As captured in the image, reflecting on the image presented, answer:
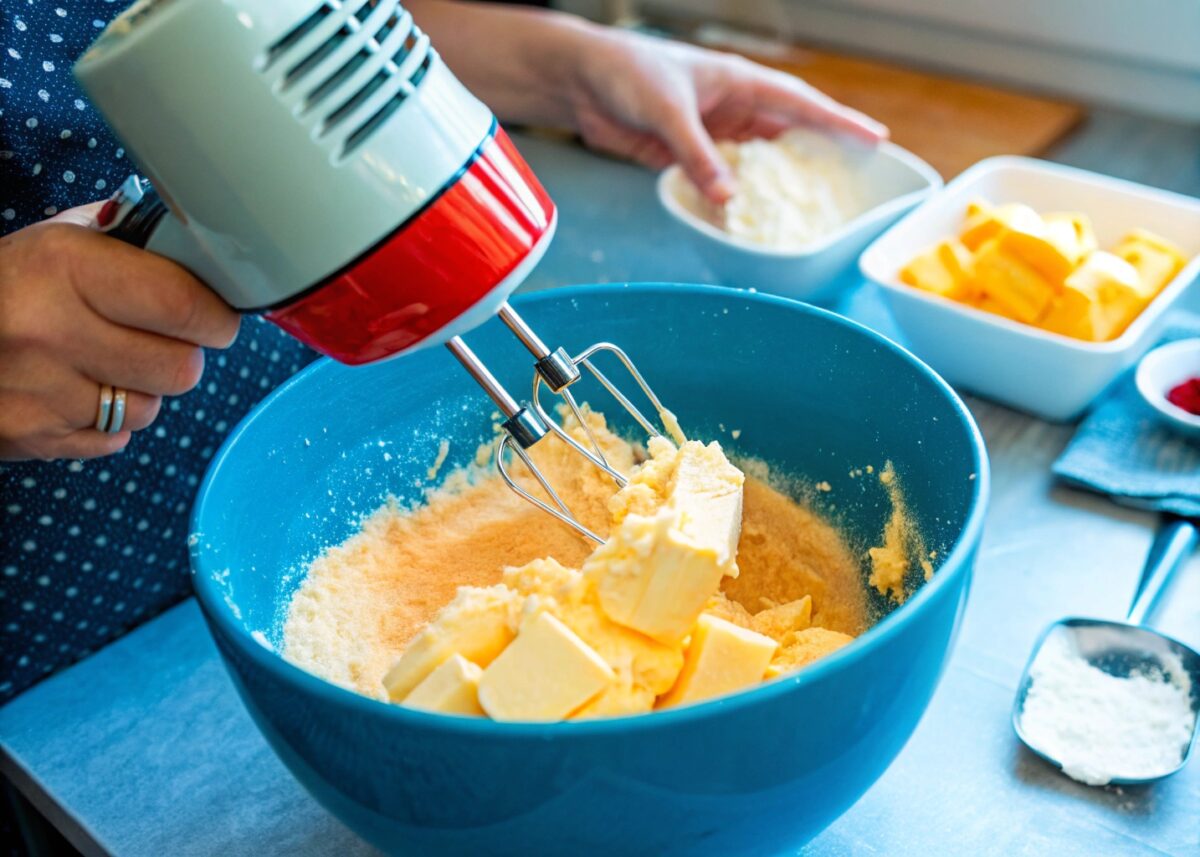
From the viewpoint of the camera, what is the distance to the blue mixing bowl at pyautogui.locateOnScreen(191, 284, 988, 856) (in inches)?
16.5

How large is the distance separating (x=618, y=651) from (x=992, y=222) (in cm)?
60

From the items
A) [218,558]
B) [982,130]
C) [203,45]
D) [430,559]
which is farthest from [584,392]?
[982,130]

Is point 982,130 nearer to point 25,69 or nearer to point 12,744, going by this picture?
point 25,69

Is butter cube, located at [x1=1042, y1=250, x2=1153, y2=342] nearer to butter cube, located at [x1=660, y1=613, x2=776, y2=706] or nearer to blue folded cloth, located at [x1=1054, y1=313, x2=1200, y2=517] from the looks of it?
blue folded cloth, located at [x1=1054, y1=313, x2=1200, y2=517]

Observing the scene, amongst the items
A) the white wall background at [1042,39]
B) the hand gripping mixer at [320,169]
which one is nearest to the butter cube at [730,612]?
the hand gripping mixer at [320,169]

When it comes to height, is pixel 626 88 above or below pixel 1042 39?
above

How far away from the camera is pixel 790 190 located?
3.35 feet

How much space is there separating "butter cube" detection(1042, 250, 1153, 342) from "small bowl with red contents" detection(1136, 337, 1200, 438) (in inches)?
1.6

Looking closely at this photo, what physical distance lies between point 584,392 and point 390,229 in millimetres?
298

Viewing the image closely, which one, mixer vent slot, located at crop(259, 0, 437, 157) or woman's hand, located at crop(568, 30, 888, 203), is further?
woman's hand, located at crop(568, 30, 888, 203)

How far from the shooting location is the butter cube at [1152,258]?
887 millimetres

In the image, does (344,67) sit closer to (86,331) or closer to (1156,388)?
(86,331)

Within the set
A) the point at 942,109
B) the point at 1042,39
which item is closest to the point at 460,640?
the point at 942,109

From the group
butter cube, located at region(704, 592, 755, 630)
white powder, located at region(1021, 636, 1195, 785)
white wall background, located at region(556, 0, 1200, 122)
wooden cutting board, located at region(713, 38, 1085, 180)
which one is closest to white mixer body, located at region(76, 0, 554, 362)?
butter cube, located at region(704, 592, 755, 630)
